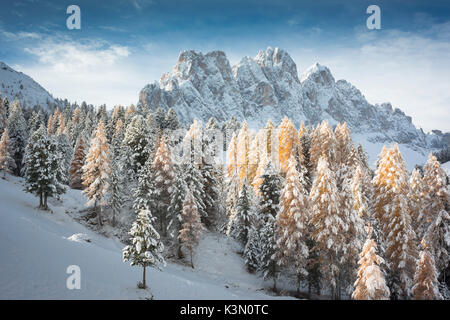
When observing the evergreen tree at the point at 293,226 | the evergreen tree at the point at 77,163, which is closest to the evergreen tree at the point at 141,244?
the evergreen tree at the point at 293,226

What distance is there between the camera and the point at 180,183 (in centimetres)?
3469

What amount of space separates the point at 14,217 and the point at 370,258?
33909 mm

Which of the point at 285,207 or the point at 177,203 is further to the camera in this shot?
the point at 177,203

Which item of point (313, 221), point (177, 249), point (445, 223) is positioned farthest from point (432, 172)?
point (177, 249)

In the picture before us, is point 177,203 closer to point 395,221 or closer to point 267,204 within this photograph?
point 267,204

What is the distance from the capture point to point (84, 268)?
20.6 metres

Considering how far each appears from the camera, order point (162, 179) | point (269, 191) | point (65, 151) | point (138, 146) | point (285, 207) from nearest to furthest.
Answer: point (285, 207), point (269, 191), point (162, 179), point (138, 146), point (65, 151)

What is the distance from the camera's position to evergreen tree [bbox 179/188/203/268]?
3266 cm

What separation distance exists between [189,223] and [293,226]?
44.0ft

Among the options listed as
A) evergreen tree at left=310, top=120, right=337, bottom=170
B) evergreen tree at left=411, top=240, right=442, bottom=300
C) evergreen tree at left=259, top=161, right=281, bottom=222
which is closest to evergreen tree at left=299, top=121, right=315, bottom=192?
evergreen tree at left=310, top=120, right=337, bottom=170

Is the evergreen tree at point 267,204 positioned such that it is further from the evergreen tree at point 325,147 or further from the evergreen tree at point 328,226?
the evergreen tree at point 325,147

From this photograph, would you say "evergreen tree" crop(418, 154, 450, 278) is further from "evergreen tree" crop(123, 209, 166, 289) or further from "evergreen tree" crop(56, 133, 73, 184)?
"evergreen tree" crop(56, 133, 73, 184)

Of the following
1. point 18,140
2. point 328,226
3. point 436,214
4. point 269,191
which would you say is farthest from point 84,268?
point 18,140
